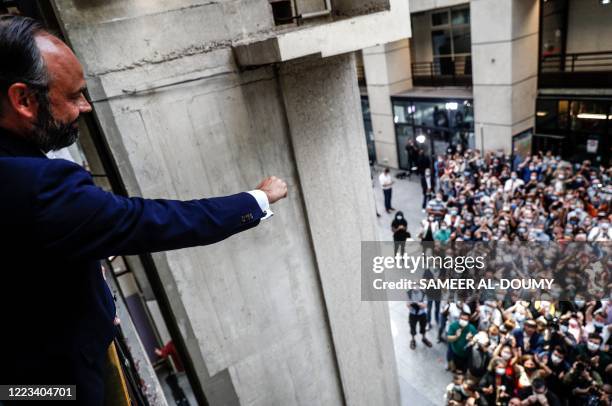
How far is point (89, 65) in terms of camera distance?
129 inches

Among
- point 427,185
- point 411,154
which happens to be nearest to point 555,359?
point 427,185

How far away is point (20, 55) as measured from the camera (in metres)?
1.58

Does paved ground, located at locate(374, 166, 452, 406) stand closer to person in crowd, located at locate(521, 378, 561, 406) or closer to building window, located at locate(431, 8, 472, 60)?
person in crowd, located at locate(521, 378, 561, 406)

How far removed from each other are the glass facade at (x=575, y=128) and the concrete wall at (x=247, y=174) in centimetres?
1378

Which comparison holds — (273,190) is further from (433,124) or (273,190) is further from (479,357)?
(433,124)

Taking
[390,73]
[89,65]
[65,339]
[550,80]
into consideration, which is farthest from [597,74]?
A: [65,339]

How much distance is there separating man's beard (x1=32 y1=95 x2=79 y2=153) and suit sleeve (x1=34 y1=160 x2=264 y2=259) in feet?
0.72

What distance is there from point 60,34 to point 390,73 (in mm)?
18290

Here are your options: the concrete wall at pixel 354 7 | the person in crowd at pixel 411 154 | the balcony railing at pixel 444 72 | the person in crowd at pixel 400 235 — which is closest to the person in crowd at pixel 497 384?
the person in crowd at pixel 400 235

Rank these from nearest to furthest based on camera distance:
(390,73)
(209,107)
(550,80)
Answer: (209,107) → (550,80) → (390,73)

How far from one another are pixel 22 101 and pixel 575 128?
17.8 metres

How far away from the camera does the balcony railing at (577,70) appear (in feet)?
47.9

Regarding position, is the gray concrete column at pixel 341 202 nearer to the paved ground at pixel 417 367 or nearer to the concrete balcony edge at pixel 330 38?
the concrete balcony edge at pixel 330 38

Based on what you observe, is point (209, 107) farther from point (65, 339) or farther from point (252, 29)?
point (65, 339)
